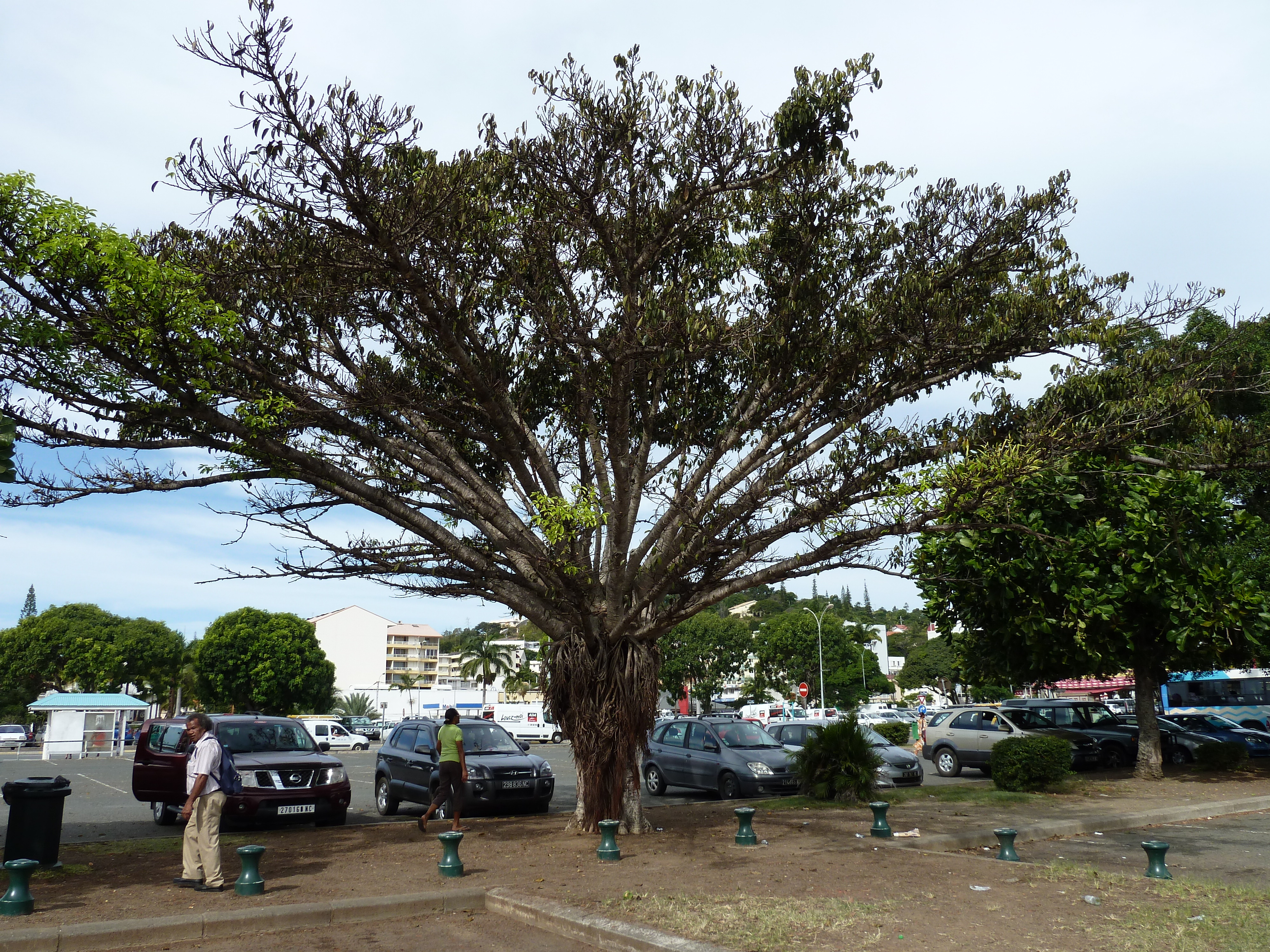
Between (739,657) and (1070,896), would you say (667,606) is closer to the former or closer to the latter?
(1070,896)

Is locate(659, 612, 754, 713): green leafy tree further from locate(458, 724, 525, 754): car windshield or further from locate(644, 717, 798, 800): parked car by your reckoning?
locate(458, 724, 525, 754): car windshield

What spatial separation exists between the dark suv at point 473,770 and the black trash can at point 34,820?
18.2ft

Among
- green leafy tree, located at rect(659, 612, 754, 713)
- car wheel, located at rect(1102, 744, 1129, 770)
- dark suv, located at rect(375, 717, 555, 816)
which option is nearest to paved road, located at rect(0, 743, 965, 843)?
dark suv, located at rect(375, 717, 555, 816)

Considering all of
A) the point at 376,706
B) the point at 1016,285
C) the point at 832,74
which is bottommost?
the point at 376,706

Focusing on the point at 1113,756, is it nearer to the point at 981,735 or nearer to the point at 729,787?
the point at 981,735

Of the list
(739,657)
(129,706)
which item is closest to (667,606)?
(129,706)

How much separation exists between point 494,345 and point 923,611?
42.2 feet

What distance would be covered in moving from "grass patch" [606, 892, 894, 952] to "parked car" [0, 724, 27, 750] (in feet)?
187

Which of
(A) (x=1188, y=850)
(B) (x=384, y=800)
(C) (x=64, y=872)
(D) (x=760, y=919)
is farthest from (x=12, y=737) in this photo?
(A) (x=1188, y=850)

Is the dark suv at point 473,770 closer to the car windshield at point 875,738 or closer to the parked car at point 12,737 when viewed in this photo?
the car windshield at point 875,738

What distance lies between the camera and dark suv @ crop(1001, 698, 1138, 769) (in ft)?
70.6

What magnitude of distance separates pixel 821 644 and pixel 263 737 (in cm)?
4716

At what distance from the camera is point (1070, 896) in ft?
25.0

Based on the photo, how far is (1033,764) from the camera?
16.4 meters
